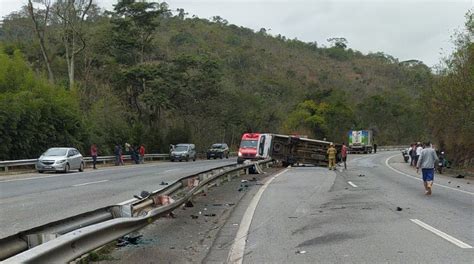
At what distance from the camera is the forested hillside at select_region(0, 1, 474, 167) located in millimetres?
36062

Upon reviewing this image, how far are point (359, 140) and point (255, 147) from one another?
39.3 meters

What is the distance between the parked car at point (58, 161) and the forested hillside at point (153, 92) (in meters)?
3.02

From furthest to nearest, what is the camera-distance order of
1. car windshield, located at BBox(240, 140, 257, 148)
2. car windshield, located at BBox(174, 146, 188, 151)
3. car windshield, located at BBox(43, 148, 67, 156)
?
car windshield, located at BBox(174, 146, 188, 151) < car windshield, located at BBox(240, 140, 257, 148) < car windshield, located at BBox(43, 148, 67, 156)

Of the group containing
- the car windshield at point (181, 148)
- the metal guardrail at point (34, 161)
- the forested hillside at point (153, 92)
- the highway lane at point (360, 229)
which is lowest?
the metal guardrail at point (34, 161)

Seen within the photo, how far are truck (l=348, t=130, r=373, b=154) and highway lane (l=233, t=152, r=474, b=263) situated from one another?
6295cm

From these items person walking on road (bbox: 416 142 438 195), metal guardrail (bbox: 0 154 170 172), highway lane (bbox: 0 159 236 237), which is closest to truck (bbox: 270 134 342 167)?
metal guardrail (bbox: 0 154 170 172)

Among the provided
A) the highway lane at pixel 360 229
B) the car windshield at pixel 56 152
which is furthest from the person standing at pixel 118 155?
the highway lane at pixel 360 229

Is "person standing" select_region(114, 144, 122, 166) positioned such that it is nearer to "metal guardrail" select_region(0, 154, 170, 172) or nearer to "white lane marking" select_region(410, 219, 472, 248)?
"metal guardrail" select_region(0, 154, 170, 172)

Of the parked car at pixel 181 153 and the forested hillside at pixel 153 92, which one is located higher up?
the forested hillside at pixel 153 92

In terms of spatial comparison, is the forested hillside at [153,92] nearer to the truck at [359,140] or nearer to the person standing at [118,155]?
the person standing at [118,155]

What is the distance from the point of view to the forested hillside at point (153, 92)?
36.1m

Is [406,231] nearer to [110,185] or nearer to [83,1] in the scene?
[110,185]

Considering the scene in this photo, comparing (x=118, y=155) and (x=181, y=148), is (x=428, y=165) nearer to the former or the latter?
(x=118, y=155)

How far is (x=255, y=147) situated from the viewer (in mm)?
43469
